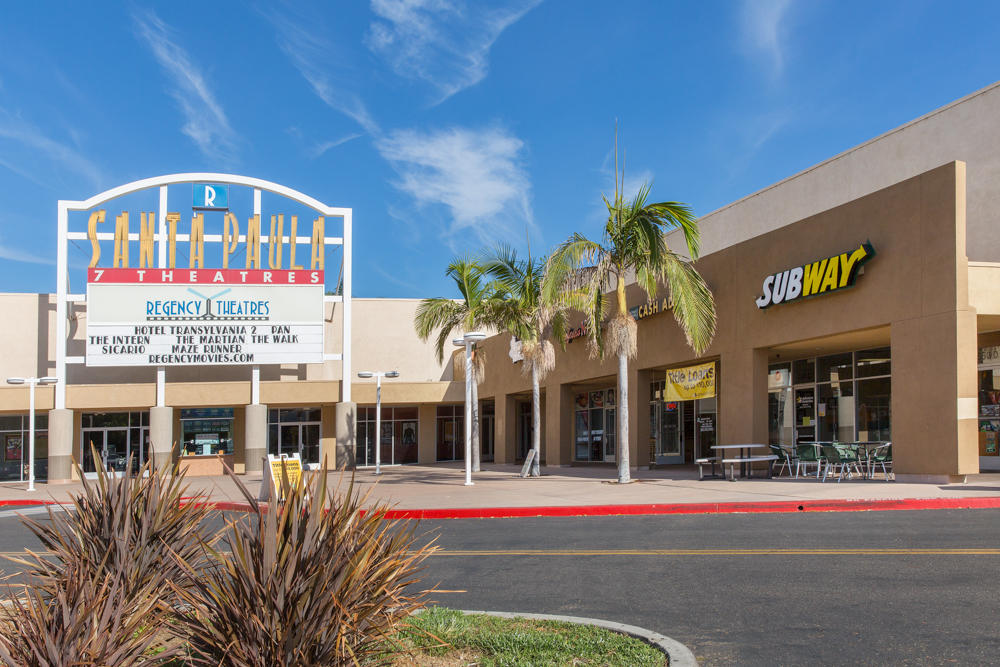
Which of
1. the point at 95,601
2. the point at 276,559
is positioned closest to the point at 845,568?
the point at 276,559

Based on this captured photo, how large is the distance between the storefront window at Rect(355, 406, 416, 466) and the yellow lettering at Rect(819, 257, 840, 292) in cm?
2998

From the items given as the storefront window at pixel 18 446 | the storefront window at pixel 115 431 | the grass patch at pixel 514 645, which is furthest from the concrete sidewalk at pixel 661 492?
the storefront window at pixel 18 446

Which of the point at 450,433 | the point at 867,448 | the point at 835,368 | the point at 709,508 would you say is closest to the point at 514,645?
the point at 709,508

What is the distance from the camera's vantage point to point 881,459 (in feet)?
63.6

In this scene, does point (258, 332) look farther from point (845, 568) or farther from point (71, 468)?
point (845, 568)

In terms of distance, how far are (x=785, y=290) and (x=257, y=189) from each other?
2734 centimetres

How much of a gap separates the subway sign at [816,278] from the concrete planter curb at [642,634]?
15.0 meters

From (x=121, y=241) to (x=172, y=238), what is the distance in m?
2.15

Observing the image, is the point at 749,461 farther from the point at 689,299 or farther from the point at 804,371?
the point at 689,299

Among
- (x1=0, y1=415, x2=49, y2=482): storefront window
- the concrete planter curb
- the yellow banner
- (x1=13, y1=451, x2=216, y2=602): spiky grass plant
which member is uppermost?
the yellow banner

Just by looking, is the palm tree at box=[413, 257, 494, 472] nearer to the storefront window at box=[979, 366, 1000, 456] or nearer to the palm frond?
the palm frond

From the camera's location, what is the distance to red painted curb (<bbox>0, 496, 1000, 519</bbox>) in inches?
569

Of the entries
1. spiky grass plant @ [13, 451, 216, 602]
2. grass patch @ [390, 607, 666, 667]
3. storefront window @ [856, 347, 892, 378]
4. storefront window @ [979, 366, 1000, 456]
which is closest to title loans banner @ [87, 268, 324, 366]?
storefront window @ [856, 347, 892, 378]

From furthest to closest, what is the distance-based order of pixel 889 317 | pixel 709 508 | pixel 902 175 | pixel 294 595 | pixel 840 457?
pixel 902 175 → pixel 840 457 → pixel 889 317 → pixel 709 508 → pixel 294 595
